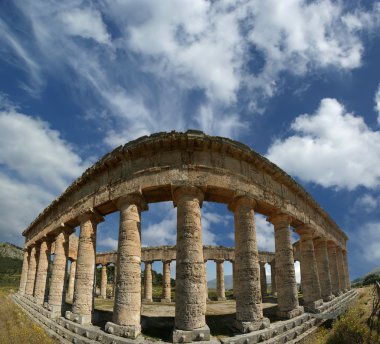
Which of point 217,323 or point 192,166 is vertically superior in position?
point 192,166

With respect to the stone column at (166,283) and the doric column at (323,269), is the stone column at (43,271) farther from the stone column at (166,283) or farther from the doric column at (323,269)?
the doric column at (323,269)

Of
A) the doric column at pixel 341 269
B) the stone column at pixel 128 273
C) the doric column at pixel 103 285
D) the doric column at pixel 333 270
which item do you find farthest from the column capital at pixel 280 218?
the doric column at pixel 103 285

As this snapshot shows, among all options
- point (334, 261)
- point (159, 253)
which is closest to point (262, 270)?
point (334, 261)

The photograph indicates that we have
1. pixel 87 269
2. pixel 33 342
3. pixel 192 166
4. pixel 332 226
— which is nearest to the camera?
pixel 33 342

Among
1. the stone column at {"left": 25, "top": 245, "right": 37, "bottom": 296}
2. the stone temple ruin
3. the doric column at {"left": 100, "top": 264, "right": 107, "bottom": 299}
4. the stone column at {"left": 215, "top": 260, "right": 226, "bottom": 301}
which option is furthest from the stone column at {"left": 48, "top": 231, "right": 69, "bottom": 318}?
the stone column at {"left": 215, "top": 260, "right": 226, "bottom": 301}

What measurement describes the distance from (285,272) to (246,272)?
443cm

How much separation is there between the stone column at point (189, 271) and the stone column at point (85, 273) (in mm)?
6130

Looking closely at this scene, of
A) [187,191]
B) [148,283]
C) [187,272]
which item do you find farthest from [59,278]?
[148,283]

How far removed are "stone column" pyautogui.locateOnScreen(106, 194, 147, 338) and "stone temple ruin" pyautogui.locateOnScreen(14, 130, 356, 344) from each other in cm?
4

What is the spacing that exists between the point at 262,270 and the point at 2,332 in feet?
103

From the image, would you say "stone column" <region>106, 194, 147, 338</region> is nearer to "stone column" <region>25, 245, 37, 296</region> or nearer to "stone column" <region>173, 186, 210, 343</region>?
"stone column" <region>173, 186, 210, 343</region>

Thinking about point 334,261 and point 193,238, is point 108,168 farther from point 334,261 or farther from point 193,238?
point 334,261

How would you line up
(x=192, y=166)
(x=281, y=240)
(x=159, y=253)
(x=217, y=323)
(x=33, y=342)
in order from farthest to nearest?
(x=159, y=253), (x=281, y=240), (x=217, y=323), (x=192, y=166), (x=33, y=342)

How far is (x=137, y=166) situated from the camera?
1493 cm
